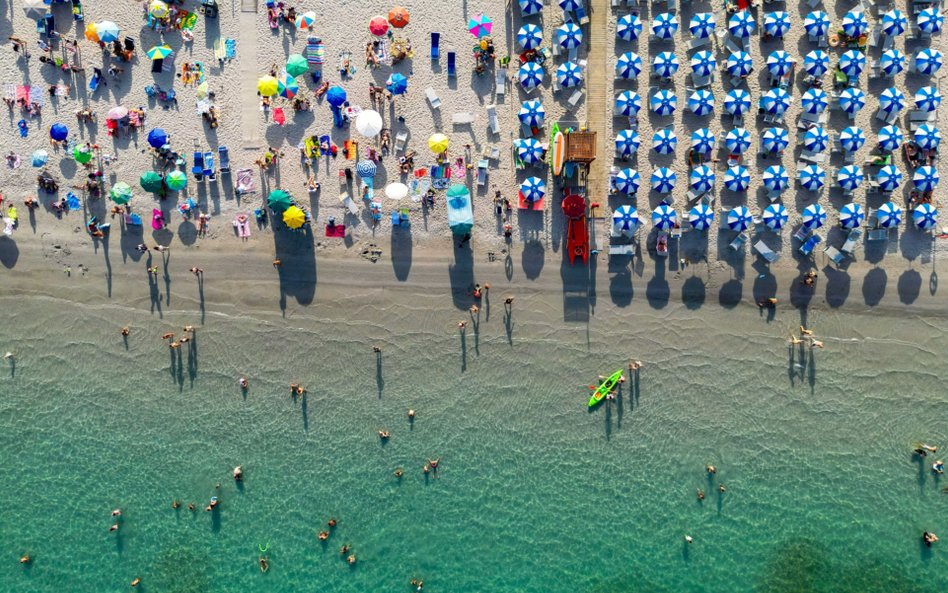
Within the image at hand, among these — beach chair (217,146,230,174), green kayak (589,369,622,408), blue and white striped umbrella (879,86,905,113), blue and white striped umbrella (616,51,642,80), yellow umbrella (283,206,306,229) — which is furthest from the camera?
beach chair (217,146,230,174)

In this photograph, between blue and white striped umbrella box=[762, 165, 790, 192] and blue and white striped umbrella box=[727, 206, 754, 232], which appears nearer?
blue and white striped umbrella box=[727, 206, 754, 232]

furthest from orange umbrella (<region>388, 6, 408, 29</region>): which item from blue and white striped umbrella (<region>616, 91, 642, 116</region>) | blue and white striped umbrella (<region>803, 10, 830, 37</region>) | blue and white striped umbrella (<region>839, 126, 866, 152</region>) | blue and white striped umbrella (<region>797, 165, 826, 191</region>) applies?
blue and white striped umbrella (<region>839, 126, 866, 152</region>)

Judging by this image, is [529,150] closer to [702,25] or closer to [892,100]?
[702,25]

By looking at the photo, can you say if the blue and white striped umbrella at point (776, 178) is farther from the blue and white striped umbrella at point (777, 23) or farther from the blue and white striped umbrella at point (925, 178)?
the blue and white striped umbrella at point (777, 23)

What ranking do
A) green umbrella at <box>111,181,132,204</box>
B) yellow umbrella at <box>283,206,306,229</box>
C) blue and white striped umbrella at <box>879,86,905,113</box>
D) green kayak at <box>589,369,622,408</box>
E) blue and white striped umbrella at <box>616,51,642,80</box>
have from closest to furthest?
blue and white striped umbrella at <box>879,86,905,113</box> < yellow umbrella at <box>283,206,306,229</box> < blue and white striped umbrella at <box>616,51,642,80</box> < green umbrella at <box>111,181,132,204</box> < green kayak at <box>589,369,622,408</box>

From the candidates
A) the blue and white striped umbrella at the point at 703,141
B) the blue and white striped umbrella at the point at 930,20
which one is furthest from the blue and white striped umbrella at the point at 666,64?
the blue and white striped umbrella at the point at 930,20

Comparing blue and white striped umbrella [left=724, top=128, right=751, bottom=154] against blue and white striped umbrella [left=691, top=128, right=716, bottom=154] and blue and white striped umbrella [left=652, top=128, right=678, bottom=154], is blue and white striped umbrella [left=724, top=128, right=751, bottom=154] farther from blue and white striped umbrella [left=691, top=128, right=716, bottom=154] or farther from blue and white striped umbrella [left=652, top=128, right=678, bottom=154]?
blue and white striped umbrella [left=652, top=128, right=678, bottom=154]

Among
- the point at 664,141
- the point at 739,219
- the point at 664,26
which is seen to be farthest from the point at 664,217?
the point at 664,26
